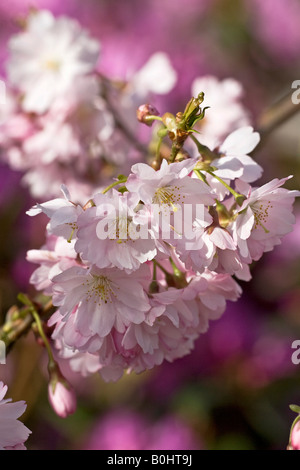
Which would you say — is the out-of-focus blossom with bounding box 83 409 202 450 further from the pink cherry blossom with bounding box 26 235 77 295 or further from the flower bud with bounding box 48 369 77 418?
the pink cherry blossom with bounding box 26 235 77 295

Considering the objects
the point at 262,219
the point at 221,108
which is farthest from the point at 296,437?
the point at 221,108

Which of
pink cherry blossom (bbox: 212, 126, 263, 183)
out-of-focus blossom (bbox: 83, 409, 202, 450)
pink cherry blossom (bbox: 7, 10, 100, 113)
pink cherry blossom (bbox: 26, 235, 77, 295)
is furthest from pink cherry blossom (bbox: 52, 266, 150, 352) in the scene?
out-of-focus blossom (bbox: 83, 409, 202, 450)

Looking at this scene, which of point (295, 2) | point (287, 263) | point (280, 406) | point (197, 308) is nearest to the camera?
point (197, 308)

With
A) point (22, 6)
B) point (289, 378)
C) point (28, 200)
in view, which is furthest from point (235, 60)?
point (289, 378)

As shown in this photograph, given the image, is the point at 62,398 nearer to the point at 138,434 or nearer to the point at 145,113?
the point at 145,113

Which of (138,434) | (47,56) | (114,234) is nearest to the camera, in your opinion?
(114,234)

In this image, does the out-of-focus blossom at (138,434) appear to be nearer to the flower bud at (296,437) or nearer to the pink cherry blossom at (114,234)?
the flower bud at (296,437)
